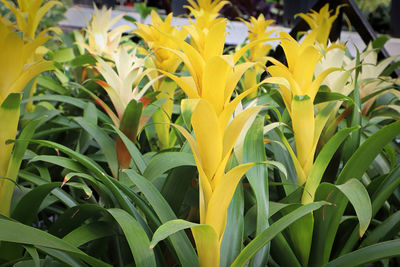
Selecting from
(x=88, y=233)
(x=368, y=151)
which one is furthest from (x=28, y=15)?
(x=368, y=151)

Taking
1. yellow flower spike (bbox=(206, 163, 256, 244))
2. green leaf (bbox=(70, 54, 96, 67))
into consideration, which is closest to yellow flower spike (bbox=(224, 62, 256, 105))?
yellow flower spike (bbox=(206, 163, 256, 244))

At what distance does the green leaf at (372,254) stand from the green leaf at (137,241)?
0.28 metres

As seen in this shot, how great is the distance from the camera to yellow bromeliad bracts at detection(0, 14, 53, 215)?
2.40 ft

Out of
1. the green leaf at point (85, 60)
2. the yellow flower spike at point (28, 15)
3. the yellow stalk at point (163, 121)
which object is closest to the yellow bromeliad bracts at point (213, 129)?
the yellow stalk at point (163, 121)

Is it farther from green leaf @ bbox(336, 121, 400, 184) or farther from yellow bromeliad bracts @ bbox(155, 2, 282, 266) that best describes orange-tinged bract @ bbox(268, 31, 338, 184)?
yellow bromeliad bracts @ bbox(155, 2, 282, 266)

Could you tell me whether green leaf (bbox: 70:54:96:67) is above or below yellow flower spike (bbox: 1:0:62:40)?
below

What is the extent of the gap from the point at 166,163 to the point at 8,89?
1.10 feet

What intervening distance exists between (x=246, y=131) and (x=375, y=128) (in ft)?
1.81

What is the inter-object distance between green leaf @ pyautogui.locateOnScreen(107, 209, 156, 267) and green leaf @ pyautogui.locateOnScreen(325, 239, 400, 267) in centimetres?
28

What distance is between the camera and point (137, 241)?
589 millimetres

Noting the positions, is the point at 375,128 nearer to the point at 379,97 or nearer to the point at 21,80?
the point at 379,97

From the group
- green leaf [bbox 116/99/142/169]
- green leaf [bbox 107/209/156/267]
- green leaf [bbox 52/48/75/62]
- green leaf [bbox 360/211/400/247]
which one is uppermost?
green leaf [bbox 52/48/75/62]

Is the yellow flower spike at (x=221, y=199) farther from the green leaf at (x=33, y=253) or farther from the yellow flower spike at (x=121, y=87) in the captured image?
the yellow flower spike at (x=121, y=87)

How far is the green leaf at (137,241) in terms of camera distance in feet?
1.90
